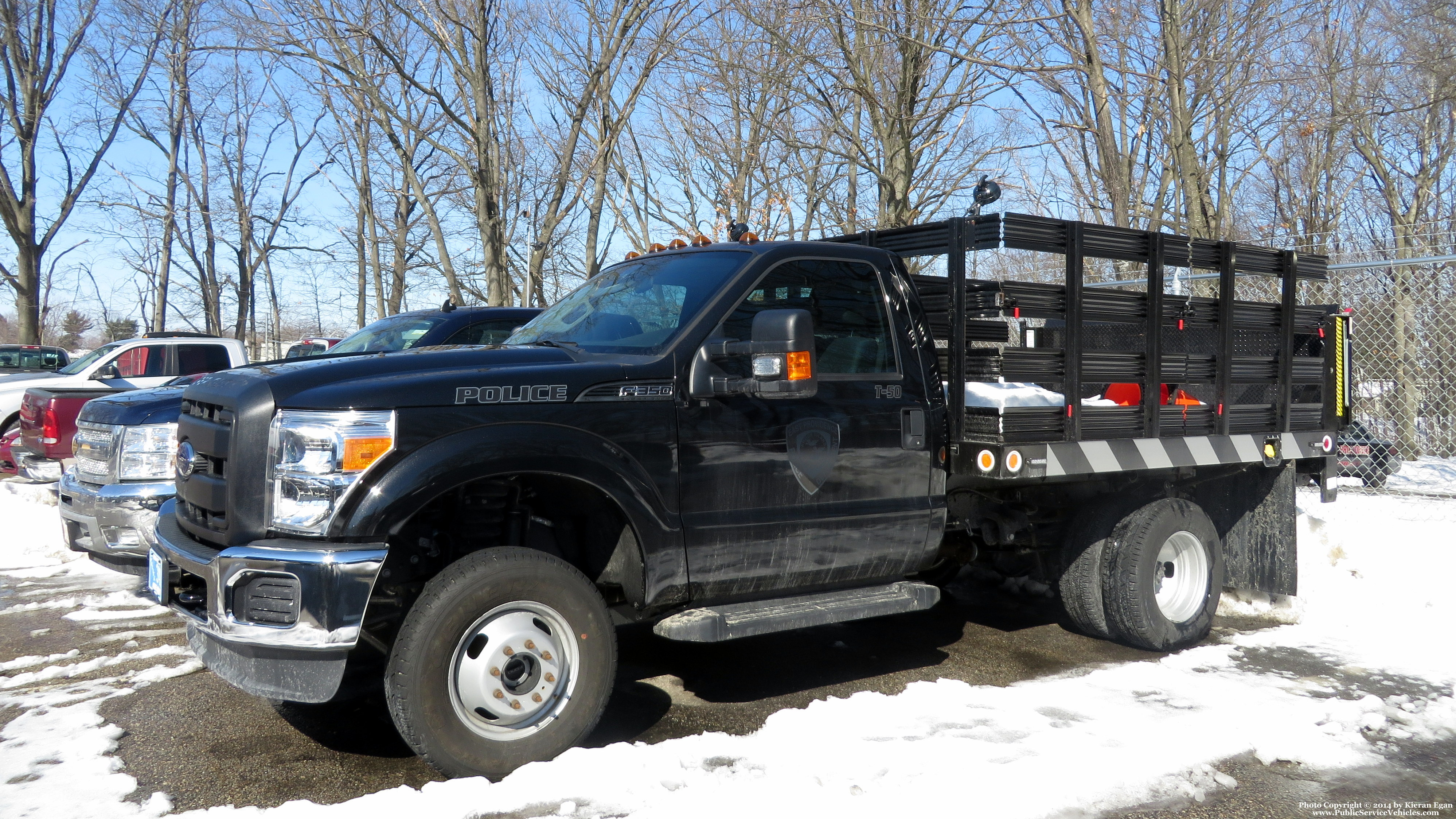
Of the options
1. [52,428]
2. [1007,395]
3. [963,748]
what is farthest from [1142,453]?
[52,428]

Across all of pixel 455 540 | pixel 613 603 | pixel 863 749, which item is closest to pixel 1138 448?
pixel 863 749

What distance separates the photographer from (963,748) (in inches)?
163

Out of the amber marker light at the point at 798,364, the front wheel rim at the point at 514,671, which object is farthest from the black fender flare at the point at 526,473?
the amber marker light at the point at 798,364

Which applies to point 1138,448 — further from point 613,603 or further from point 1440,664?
point 613,603

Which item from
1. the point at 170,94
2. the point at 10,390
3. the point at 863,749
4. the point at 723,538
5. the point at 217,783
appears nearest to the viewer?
the point at 217,783

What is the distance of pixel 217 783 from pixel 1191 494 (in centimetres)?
548

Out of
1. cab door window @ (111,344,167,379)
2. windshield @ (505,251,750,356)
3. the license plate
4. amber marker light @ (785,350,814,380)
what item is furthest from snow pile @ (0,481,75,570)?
amber marker light @ (785,350,814,380)

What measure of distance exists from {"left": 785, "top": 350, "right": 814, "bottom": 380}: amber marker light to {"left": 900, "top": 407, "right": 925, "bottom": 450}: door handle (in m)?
1.02

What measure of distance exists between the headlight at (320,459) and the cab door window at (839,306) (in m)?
1.77

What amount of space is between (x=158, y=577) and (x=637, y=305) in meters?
2.27

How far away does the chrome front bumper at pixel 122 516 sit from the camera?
6.00 metres

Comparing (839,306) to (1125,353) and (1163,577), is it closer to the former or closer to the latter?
(1125,353)

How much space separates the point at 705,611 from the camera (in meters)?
4.38

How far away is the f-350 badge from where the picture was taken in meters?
4.61
